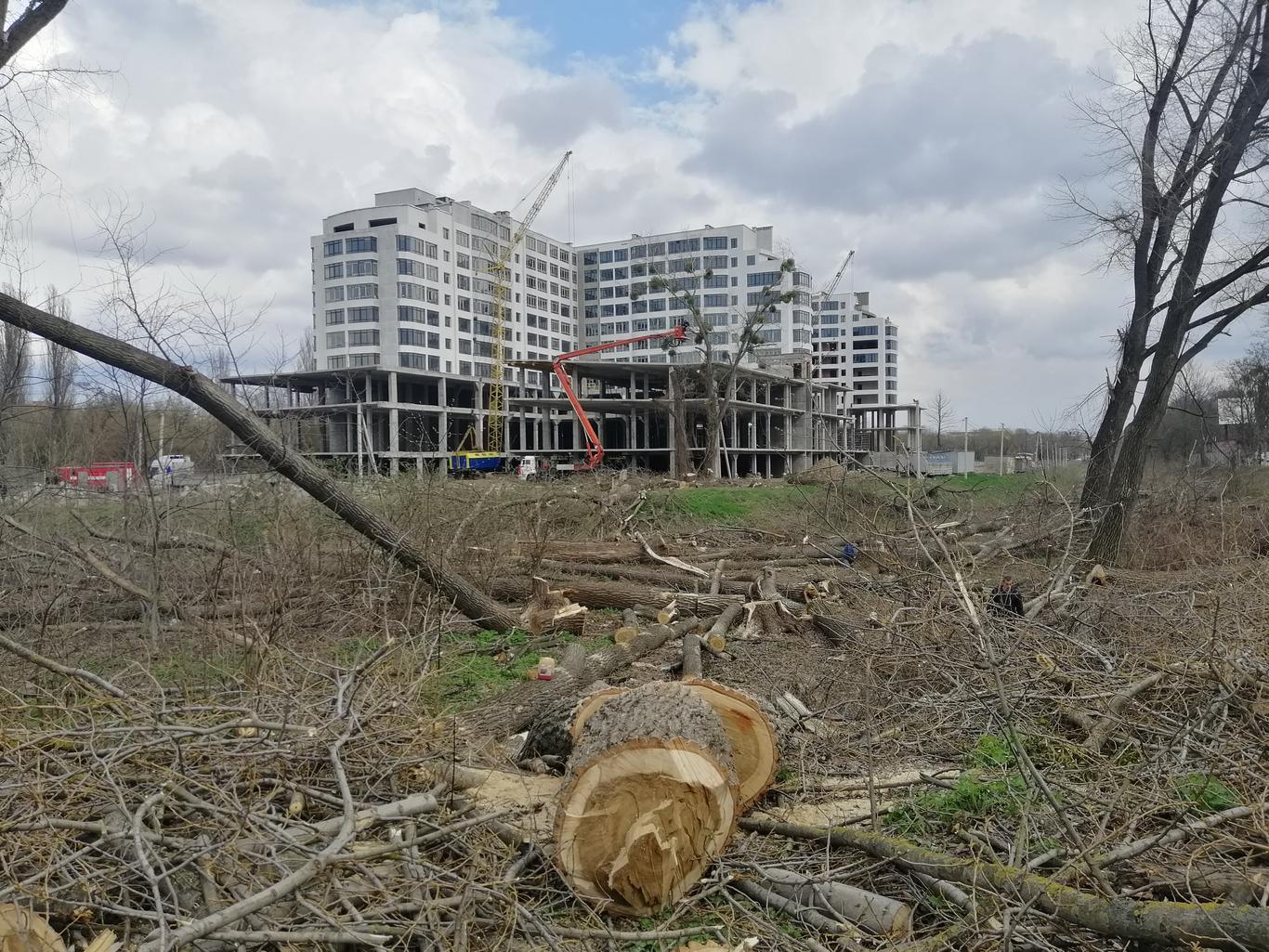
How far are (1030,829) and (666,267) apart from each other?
7591 centimetres

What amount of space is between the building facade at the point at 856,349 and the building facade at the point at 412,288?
1794 inches

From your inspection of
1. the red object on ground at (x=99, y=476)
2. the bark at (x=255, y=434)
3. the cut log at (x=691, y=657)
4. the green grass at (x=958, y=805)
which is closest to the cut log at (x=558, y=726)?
the green grass at (x=958, y=805)

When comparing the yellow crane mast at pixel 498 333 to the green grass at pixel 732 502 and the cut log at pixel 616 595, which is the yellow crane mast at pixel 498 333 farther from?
the cut log at pixel 616 595

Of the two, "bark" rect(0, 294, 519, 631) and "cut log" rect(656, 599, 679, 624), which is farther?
"cut log" rect(656, 599, 679, 624)

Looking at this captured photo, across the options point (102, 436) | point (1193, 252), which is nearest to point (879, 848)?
point (102, 436)

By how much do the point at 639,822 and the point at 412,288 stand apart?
60.3 meters

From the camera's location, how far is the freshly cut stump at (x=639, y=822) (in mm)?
3326

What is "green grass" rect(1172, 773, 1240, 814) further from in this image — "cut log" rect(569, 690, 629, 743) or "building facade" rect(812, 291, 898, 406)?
"building facade" rect(812, 291, 898, 406)

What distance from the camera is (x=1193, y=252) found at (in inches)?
470

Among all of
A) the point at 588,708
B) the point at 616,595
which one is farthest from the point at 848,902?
the point at 616,595

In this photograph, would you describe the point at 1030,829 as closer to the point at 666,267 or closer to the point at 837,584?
the point at 837,584

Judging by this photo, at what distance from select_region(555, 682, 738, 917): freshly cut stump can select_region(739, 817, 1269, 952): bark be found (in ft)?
2.92

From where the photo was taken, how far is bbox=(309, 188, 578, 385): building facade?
192 feet

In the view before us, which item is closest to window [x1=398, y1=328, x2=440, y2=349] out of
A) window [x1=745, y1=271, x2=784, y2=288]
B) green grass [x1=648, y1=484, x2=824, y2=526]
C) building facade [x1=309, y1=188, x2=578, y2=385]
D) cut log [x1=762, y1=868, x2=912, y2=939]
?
building facade [x1=309, y1=188, x2=578, y2=385]
